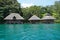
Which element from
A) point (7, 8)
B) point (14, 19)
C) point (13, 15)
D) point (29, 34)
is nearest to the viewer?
point (29, 34)

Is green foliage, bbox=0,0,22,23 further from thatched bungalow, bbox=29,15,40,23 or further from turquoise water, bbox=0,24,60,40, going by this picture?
turquoise water, bbox=0,24,60,40

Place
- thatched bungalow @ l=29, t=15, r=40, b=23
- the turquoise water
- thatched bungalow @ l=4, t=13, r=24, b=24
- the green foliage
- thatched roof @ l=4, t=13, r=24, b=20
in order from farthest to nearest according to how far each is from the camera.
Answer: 1. thatched bungalow @ l=29, t=15, r=40, b=23
2. the green foliage
3. thatched bungalow @ l=4, t=13, r=24, b=24
4. thatched roof @ l=4, t=13, r=24, b=20
5. the turquoise water

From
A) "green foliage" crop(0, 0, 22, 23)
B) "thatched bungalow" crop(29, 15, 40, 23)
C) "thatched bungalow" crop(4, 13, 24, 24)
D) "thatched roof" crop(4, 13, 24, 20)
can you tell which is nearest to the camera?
"thatched roof" crop(4, 13, 24, 20)

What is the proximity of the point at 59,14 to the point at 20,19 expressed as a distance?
13.9 m

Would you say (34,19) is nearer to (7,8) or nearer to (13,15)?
(13,15)

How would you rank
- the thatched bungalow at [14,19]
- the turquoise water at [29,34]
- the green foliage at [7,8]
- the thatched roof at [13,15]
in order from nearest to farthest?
the turquoise water at [29,34], the thatched roof at [13,15], the thatched bungalow at [14,19], the green foliage at [7,8]

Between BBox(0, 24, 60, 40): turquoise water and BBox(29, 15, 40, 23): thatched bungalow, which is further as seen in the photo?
BBox(29, 15, 40, 23): thatched bungalow

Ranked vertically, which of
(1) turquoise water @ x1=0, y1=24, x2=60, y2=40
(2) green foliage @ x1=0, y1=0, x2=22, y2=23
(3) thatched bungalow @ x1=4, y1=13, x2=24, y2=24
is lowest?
(1) turquoise water @ x1=0, y1=24, x2=60, y2=40

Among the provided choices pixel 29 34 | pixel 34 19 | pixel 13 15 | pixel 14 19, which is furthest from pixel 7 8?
pixel 29 34

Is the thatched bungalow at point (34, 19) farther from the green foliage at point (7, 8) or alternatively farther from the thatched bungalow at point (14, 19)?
the green foliage at point (7, 8)

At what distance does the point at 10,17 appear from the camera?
130 feet

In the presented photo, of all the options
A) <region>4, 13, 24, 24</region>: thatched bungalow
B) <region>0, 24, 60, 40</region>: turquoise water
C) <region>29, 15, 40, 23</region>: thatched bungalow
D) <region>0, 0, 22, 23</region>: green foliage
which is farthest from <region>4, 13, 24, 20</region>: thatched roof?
<region>0, 24, 60, 40</region>: turquoise water

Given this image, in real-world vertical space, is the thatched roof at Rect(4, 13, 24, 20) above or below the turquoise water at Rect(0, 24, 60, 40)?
above

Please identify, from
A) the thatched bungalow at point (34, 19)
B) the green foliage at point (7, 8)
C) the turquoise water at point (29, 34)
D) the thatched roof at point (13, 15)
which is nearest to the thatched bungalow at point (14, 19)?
the thatched roof at point (13, 15)
